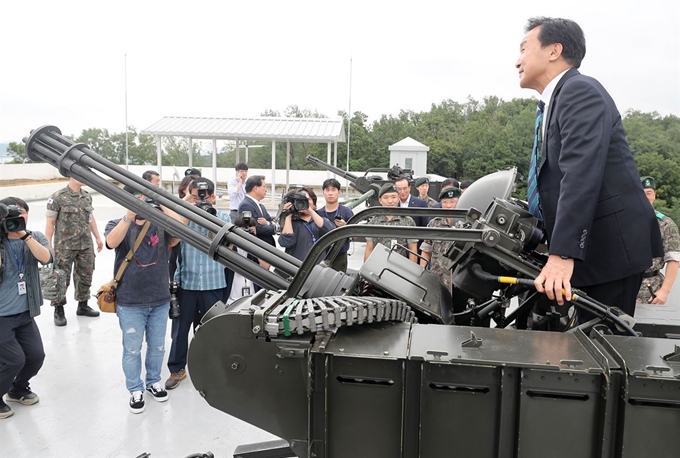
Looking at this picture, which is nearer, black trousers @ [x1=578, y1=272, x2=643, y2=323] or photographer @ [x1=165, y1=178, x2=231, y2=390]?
black trousers @ [x1=578, y1=272, x2=643, y2=323]

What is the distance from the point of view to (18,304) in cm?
425

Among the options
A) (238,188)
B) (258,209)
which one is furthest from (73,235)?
(238,188)

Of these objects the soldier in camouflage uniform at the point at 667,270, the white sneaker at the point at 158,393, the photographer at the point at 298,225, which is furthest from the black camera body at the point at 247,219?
the soldier in camouflage uniform at the point at 667,270

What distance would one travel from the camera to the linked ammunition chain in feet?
6.49

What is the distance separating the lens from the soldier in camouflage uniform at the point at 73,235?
22.5 feet

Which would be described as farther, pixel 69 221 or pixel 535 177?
pixel 69 221

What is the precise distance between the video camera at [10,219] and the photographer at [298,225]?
239cm

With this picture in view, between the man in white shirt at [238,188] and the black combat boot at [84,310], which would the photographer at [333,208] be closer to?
the black combat boot at [84,310]

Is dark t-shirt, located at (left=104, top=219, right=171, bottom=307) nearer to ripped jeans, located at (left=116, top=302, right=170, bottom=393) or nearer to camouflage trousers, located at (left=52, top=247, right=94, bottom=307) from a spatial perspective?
ripped jeans, located at (left=116, top=302, right=170, bottom=393)

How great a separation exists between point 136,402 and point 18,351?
3.22ft

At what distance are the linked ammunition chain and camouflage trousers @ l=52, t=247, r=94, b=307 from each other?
5581mm

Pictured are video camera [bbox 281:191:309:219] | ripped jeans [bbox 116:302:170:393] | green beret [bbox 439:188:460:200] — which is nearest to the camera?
ripped jeans [bbox 116:302:170:393]

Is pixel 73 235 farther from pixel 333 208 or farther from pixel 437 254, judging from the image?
pixel 437 254

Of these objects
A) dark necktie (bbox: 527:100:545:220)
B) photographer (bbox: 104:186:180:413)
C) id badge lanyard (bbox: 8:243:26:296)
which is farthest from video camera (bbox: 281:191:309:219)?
dark necktie (bbox: 527:100:545:220)
